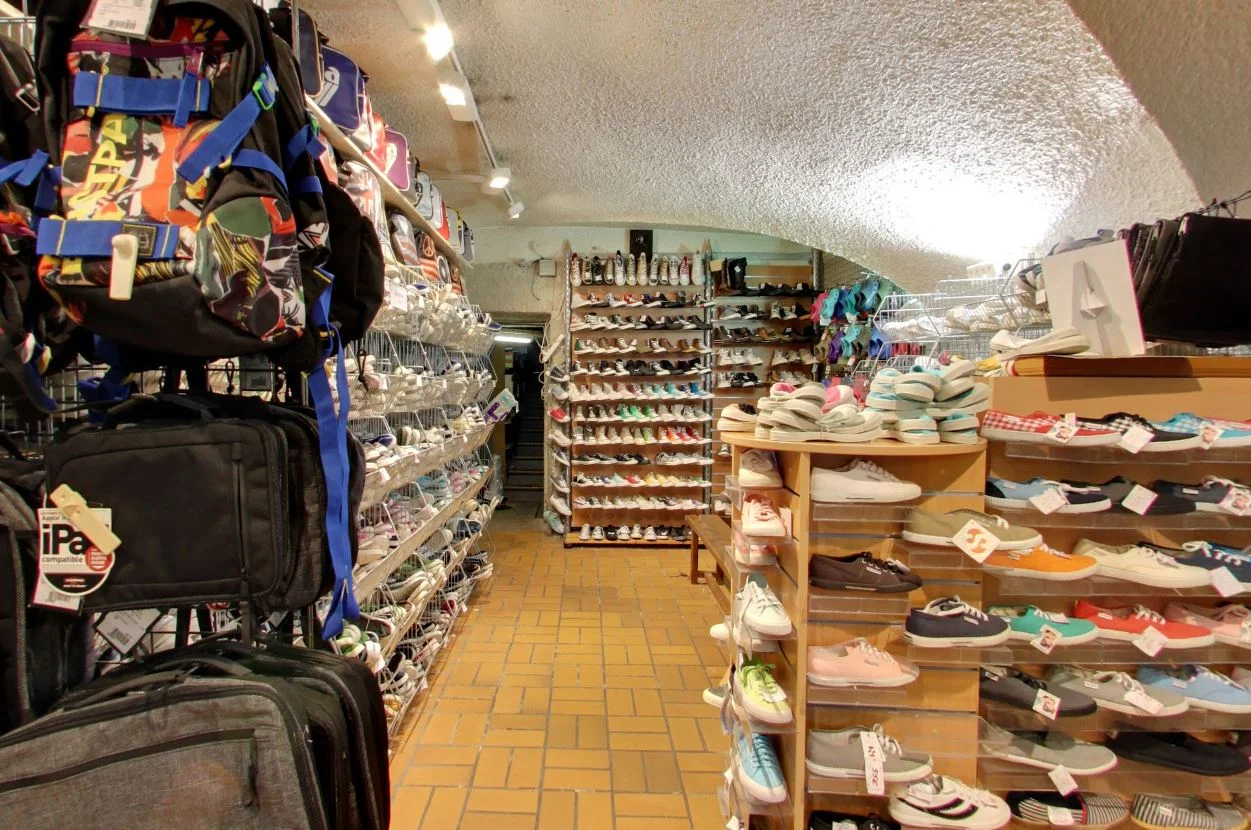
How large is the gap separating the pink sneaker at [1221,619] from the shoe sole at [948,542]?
25.7 inches

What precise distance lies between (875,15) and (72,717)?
3.18 meters

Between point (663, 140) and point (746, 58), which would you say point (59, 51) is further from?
point (663, 140)

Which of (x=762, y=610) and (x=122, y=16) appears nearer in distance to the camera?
(x=122, y=16)

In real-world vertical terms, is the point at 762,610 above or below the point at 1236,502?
below

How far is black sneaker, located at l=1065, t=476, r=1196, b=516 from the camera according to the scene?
73.1 inches

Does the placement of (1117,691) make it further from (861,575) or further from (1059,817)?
(861,575)

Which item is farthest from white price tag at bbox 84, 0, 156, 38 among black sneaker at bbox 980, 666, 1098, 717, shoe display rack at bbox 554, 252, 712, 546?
shoe display rack at bbox 554, 252, 712, 546

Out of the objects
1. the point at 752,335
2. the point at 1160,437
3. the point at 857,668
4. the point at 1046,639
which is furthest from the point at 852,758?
the point at 752,335

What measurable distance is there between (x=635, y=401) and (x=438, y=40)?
162 inches

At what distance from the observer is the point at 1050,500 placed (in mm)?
1824

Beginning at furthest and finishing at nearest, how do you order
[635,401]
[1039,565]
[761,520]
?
[635,401]
[761,520]
[1039,565]

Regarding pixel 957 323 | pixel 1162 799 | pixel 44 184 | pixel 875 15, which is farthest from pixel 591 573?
pixel 44 184

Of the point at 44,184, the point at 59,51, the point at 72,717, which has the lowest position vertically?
the point at 72,717

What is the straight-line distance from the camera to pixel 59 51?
97cm
